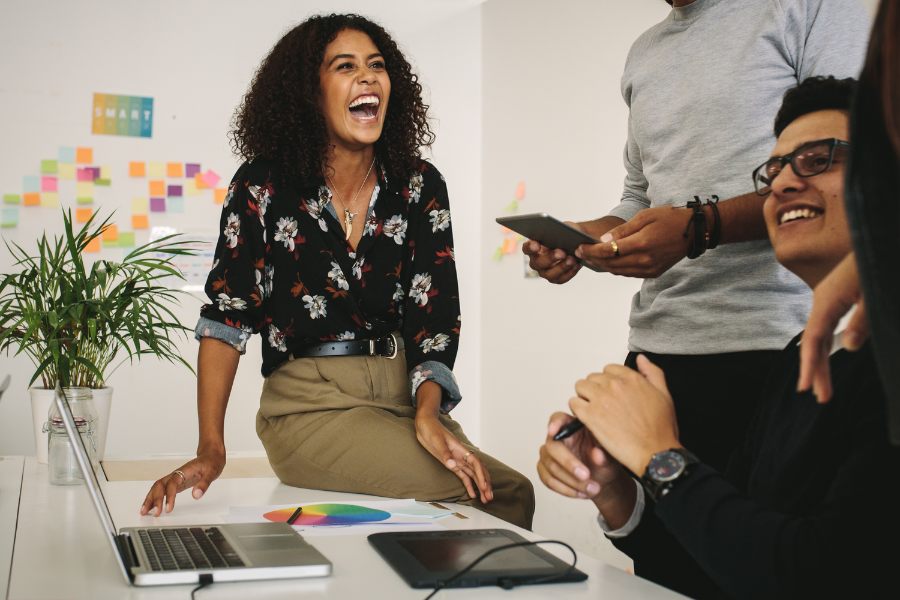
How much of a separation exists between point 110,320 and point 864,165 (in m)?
1.97

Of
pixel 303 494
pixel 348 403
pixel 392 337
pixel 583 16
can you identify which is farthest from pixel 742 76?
pixel 583 16

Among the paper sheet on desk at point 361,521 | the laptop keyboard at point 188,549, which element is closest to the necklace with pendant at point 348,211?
the paper sheet on desk at point 361,521

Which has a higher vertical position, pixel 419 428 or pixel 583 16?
pixel 583 16

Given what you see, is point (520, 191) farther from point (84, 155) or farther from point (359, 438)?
point (359, 438)

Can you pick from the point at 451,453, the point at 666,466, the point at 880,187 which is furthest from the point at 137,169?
the point at 880,187

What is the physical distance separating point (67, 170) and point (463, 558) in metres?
3.19

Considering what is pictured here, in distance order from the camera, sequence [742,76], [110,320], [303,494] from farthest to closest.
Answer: [110,320] < [303,494] < [742,76]

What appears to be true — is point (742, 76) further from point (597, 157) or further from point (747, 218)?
point (597, 157)

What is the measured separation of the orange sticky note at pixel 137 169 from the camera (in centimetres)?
347

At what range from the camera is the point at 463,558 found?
90cm

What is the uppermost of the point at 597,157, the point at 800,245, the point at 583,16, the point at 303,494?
the point at 583,16

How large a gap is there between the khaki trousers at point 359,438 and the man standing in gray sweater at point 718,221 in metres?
0.37

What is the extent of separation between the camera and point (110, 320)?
6.51 ft

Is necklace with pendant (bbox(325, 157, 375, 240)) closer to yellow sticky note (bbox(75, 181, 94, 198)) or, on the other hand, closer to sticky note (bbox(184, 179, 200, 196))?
sticky note (bbox(184, 179, 200, 196))
